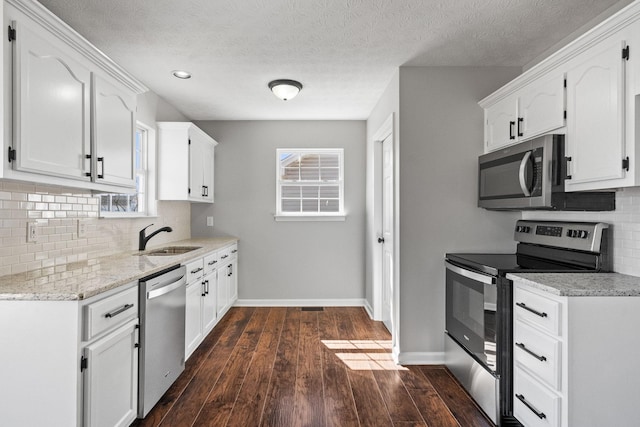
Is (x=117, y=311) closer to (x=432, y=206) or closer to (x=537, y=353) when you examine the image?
(x=537, y=353)

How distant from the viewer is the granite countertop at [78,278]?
1.48 metres

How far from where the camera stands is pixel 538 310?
179cm

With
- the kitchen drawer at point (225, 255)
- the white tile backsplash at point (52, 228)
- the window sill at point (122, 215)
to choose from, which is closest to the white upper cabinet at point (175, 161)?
the window sill at point (122, 215)

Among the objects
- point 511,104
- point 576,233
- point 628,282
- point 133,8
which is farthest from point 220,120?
point 628,282

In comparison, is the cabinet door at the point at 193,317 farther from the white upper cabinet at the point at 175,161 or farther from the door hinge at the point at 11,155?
the door hinge at the point at 11,155

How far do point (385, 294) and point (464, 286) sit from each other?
4.99 ft

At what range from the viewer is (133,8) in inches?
81.8

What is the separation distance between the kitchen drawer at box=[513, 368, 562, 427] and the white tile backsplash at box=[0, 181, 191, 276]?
283 centimetres

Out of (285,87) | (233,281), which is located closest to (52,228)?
(285,87)

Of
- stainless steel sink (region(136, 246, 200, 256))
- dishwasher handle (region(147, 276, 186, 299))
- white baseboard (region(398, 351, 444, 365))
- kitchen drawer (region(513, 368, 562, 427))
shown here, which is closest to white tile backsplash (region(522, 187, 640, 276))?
kitchen drawer (region(513, 368, 562, 427))

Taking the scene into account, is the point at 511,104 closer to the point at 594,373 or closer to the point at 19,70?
the point at 594,373

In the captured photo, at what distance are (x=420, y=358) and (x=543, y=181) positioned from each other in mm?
1666

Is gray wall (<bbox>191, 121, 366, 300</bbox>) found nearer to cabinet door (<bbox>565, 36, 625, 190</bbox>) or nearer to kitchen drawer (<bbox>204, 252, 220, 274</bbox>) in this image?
kitchen drawer (<bbox>204, 252, 220, 274</bbox>)

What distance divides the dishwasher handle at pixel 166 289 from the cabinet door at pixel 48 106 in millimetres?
742
